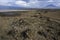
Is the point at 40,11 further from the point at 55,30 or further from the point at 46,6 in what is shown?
the point at 55,30

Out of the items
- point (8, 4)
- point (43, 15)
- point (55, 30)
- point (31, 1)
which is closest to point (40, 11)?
point (43, 15)

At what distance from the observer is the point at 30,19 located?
1301 millimetres

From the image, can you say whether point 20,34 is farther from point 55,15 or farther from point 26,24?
point 55,15

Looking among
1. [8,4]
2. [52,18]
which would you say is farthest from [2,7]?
[52,18]

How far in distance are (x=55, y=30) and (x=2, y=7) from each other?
69 cm

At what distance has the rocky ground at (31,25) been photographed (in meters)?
1.27

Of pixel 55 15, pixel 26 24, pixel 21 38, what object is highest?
pixel 55 15

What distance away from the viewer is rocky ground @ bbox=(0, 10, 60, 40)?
1266mm

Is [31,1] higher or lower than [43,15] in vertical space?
higher

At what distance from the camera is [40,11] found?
4.27 ft

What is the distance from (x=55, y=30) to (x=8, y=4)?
0.64 metres

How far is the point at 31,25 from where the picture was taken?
1.29 m

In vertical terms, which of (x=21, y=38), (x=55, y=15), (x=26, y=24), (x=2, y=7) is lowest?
(x=21, y=38)

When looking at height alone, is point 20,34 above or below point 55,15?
below
